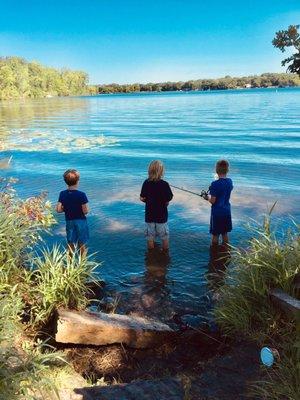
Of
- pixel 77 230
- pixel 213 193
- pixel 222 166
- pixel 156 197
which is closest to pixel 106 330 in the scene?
pixel 77 230

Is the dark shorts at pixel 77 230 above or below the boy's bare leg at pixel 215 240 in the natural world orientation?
above

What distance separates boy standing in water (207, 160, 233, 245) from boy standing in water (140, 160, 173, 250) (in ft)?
2.99

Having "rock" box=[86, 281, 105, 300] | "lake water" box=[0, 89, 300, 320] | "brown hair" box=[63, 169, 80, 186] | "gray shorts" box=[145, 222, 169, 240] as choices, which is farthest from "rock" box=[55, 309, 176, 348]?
"gray shorts" box=[145, 222, 169, 240]

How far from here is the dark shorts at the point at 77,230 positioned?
7449 millimetres

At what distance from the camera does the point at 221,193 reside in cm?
798

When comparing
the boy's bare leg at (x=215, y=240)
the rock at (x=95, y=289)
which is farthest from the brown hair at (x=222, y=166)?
the rock at (x=95, y=289)

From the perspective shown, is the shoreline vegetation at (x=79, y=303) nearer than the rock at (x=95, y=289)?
Yes

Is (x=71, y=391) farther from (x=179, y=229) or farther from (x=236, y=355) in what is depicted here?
(x=179, y=229)

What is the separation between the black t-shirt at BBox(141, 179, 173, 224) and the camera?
7.75 meters

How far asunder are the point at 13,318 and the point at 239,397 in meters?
2.75

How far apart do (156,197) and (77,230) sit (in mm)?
1646

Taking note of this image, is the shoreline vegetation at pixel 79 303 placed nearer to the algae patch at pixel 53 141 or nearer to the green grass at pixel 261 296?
the green grass at pixel 261 296

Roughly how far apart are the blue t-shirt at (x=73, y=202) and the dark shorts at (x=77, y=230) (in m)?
0.13

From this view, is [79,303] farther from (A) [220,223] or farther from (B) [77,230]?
(A) [220,223]
